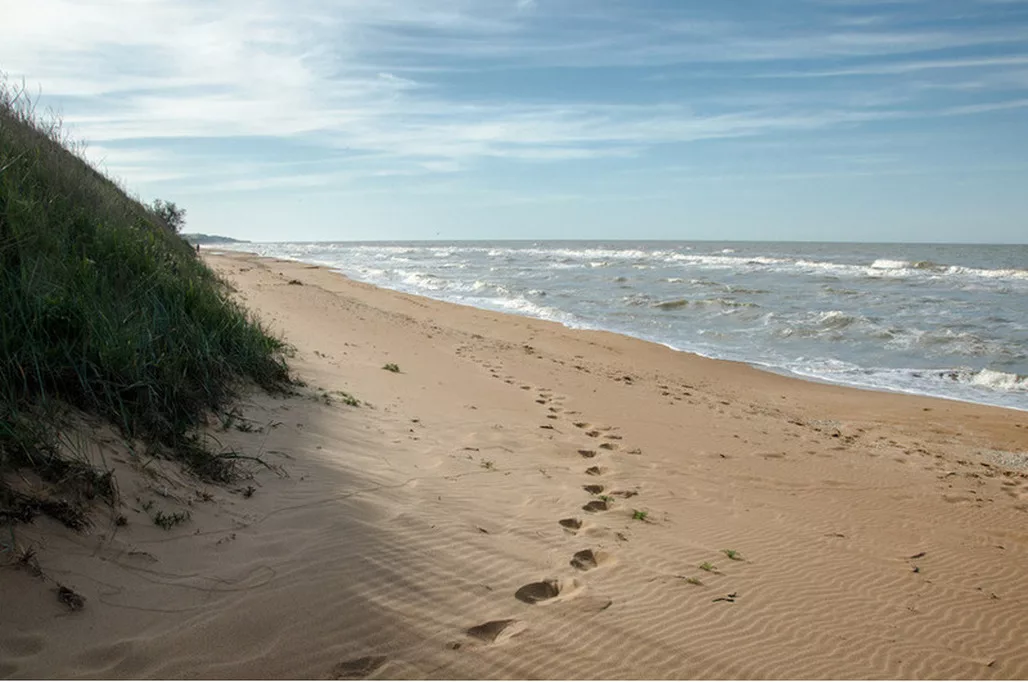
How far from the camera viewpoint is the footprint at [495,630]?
9.74 ft

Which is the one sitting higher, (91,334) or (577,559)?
(91,334)

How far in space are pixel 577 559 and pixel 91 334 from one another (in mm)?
3136

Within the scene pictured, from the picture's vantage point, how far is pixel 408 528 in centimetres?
388

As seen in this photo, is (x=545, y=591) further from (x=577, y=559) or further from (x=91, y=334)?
(x=91, y=334)

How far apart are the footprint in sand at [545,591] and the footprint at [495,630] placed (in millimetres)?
230

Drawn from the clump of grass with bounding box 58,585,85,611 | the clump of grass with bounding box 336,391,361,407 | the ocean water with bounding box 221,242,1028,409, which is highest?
the ocean water with bounding box 221,242,1028,409

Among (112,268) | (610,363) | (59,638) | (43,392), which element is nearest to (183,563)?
(59,638)

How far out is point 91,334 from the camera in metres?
3.90

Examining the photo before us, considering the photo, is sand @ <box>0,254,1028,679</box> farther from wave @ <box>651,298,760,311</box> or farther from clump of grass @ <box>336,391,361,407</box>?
wave @ <box>651,298,760,311</box>

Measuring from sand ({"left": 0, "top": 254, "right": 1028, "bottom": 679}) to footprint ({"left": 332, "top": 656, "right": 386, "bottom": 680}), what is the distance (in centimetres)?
1

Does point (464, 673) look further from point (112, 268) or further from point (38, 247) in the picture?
point (112, 268)

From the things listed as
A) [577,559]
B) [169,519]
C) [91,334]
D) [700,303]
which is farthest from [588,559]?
[700,303]

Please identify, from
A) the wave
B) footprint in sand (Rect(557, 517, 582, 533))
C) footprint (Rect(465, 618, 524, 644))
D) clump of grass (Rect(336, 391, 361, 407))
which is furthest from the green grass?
the wave

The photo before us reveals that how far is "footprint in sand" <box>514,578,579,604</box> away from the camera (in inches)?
132
